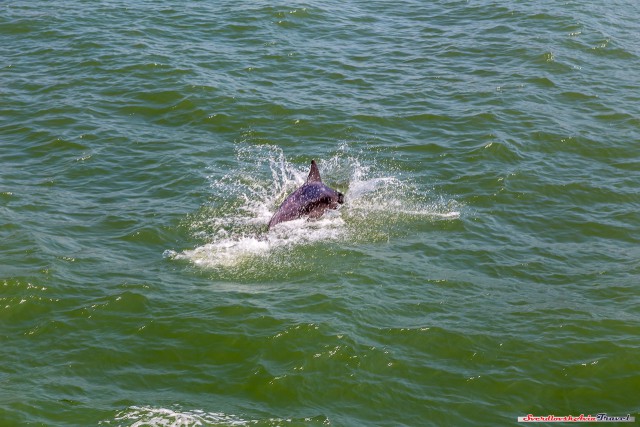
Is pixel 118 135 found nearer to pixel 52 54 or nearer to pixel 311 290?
pixel 52 54

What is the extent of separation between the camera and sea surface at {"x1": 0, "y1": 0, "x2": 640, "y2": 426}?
47.1 feet

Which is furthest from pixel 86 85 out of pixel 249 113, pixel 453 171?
pixel 453 171

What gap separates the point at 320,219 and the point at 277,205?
146 centimetres

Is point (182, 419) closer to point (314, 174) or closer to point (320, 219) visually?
point (320, 219)

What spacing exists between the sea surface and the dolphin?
468 mm

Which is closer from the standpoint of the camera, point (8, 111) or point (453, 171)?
point (453, 171)

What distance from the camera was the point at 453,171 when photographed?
2269cm

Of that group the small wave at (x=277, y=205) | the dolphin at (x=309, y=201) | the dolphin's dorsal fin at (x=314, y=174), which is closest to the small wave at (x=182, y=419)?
the small wave at (x=277, y=205)

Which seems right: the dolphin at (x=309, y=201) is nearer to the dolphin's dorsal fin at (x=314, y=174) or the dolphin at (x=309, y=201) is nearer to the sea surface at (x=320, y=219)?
the dolphin's dorsal fin at (x=314, y=174)

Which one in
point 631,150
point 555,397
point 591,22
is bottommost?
point 555,397

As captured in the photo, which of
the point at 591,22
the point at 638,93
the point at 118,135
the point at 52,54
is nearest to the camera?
the point at 118,135

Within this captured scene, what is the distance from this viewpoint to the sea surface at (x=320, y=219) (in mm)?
14367

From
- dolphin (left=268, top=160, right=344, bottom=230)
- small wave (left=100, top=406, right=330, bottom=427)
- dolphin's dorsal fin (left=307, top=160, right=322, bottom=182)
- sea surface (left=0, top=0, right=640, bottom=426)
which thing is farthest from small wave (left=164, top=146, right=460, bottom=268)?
small wave (left=100, top=406, right=330, bottom=427)

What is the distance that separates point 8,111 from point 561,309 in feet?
61.3
